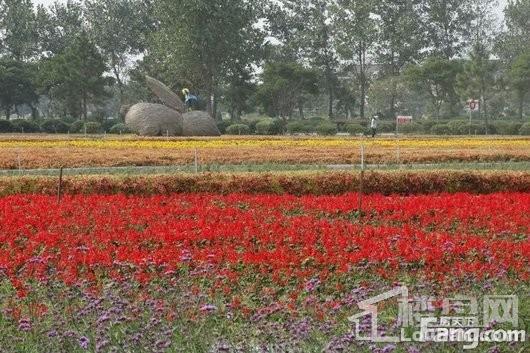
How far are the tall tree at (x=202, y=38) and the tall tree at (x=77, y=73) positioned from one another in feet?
14.5

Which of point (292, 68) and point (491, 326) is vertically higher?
point (292, 68)

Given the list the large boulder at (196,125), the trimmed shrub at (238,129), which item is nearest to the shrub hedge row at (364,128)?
the trimmed shrub at (238,129)

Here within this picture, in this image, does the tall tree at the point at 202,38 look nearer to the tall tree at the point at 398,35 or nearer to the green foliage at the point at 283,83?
the green foliage at the point at 283,83

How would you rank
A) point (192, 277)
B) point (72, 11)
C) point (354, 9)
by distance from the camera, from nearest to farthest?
1. point (192, 277)
2. point (354, 9)
3. point (72, 11)

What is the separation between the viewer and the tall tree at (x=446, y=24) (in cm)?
6278

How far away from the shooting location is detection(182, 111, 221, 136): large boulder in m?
34.3

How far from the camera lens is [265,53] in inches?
2318

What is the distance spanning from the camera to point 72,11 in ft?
218

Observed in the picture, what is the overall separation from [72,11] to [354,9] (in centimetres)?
2419

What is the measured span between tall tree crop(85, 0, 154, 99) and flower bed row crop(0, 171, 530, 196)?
5052 centimetres

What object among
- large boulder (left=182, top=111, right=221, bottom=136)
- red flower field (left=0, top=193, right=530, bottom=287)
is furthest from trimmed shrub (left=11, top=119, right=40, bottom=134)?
red flower field (left=0, top=193, right=530, bottom=287)

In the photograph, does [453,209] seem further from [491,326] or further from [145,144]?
[145,144]

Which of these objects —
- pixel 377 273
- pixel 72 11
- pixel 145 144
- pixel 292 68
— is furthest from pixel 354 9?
pixel 377 273

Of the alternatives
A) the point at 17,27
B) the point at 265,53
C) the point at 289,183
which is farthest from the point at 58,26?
the point at 289,183
